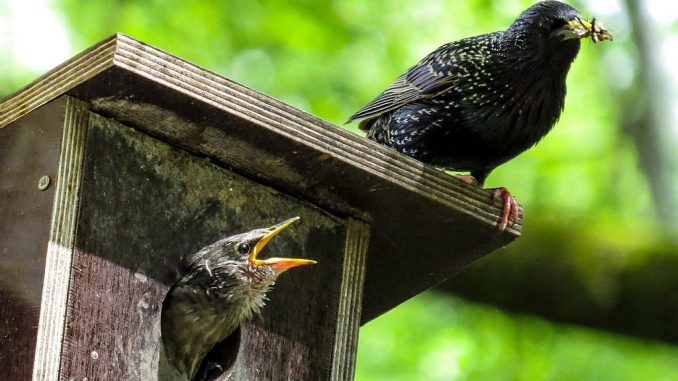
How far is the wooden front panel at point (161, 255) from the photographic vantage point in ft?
11.0

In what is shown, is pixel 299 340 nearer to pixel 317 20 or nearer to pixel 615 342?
pixel 615 342

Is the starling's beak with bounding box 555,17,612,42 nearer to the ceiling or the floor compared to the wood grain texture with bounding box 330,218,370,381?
nearer to the ceiling

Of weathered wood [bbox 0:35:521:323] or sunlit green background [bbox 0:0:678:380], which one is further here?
sunlit green background [bbox 0:0:678:380]

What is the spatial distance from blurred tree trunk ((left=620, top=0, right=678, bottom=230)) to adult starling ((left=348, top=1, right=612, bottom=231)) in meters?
3.25

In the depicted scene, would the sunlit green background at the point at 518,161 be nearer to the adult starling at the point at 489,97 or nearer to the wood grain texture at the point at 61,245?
the adult starling at the point at 489,97

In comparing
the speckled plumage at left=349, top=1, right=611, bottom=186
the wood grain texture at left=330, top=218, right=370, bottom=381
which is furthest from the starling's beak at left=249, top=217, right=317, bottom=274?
the speckled plumage at left=349, top=1, right=611, bottom=186

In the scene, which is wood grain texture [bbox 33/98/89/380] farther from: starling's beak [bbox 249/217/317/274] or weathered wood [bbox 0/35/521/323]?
starling's beak [bbox 249/217/317/274]

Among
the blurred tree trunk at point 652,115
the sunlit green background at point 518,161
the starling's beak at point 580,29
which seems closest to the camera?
the starling's beak at point 580,29

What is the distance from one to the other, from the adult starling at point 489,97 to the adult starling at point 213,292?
1200 mm

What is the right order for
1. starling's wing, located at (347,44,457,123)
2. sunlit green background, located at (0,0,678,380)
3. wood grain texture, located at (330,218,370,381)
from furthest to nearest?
1. sunlit green background, located at (0,0,678,380)
2. starling's wing, located at (347,44,457,123)
3. wood grain texture, located at (330,218,370,381)

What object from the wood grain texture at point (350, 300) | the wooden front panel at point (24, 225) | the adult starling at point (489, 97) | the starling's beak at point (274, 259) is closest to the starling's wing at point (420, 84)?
the adult starling at point (489, 97)

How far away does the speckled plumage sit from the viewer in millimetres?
4680

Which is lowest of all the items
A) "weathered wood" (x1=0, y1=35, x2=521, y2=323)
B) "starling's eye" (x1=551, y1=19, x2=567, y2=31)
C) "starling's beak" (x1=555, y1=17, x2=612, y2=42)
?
"weathered wood" (x1=0, y1=35, x2=521, y2=323)

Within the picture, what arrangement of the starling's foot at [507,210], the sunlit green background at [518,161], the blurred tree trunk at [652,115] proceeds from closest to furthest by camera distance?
the starling's foot at [507,210] < the sunlit green background at [518,161] < the blurred tree trunk at [652,115]
